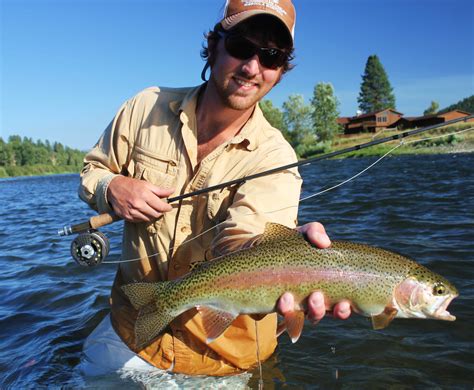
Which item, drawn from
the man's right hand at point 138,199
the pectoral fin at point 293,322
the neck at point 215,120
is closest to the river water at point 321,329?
the pectoral fin at point 293,322

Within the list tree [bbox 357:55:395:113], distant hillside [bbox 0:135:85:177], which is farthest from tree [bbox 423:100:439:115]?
distant hillside [bbox 0:135:85:177]

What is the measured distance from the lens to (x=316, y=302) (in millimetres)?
2779

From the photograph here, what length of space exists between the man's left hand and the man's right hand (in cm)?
110

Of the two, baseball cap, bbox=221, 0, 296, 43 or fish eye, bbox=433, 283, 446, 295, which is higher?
baseball cap, bbox=221, 0, 296, 43

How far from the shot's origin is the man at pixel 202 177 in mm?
3279

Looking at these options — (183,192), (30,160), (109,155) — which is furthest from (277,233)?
(30,160)

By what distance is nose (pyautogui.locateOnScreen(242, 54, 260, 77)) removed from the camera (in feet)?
11.0

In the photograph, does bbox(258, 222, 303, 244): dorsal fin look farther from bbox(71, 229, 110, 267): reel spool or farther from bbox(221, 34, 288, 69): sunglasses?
bbox(71, 229, 110, 267): reel spool

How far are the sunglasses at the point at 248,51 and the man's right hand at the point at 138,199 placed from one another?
3.78 feet

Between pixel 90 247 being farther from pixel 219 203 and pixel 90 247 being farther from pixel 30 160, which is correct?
pixel 30 160

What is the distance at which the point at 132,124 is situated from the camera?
3760 mm

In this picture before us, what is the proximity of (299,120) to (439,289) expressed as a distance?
72.0 meters

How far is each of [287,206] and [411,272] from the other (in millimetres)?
940

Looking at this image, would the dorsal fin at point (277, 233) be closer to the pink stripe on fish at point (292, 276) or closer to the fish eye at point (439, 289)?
the pink stripe on fish at point (292, 276)
